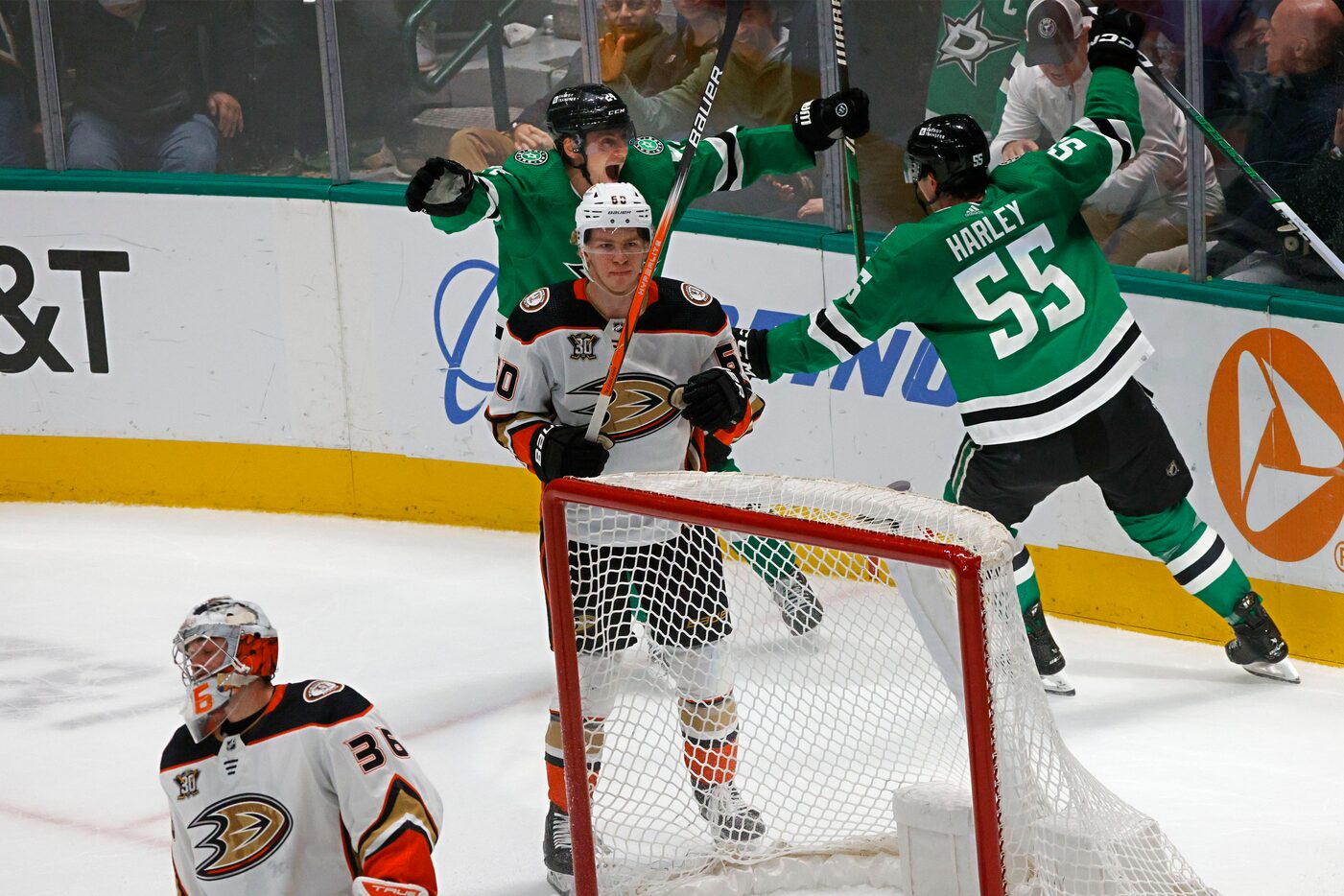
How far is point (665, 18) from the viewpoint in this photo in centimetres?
523

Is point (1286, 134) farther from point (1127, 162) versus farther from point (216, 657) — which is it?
point (216, 657)

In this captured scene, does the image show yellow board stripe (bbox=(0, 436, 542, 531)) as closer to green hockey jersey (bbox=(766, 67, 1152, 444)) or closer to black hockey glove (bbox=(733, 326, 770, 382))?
black hockey glove (bbox=(733, 326, 770, 382))

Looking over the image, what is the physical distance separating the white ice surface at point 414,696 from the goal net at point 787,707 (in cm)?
47

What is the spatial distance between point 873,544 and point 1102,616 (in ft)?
8.17

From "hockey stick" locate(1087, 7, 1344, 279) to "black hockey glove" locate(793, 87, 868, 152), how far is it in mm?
668

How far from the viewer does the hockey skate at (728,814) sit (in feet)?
10.4

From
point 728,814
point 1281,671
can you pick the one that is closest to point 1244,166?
point 1281,671

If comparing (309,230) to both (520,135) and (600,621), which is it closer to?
(520,135)

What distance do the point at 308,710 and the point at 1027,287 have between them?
6.71ft

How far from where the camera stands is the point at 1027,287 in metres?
3.88

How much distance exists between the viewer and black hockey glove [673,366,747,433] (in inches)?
124

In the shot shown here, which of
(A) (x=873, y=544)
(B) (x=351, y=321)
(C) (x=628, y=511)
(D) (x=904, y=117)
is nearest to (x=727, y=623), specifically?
(C) (x=628, y=511)

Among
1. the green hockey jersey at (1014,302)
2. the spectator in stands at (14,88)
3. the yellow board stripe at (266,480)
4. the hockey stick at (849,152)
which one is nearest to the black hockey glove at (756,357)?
the green hockey jersey at (1014,302)

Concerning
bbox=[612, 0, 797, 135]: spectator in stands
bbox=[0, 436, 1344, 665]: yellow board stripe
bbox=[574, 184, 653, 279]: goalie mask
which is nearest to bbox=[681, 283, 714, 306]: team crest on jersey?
bbox=[574, 184, 653, 279]: goalie mask
